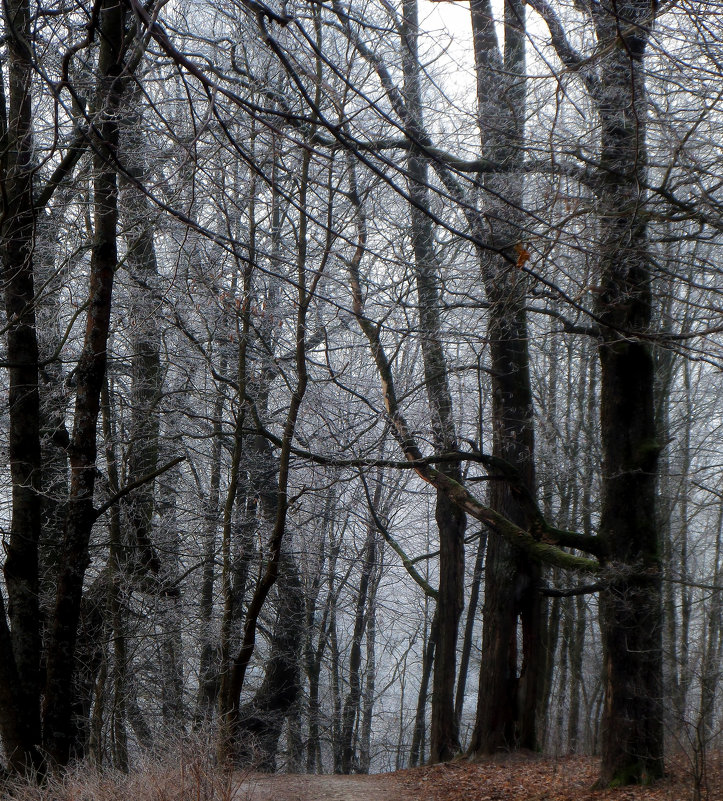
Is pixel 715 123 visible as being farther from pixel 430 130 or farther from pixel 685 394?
pixel 685 394

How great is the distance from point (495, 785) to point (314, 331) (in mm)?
5897

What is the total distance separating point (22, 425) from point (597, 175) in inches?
225

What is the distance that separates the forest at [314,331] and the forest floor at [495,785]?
282mm

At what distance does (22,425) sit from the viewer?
696 centimetres

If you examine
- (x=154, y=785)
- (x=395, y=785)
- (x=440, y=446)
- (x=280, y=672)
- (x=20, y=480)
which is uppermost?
(x=440, y=446)

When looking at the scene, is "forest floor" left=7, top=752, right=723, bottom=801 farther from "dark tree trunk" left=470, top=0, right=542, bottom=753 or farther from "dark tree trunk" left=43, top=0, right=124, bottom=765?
"dark tree trunk" left=43, top=0, right=124, bottom=765

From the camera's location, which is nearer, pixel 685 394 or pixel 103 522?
pixel 103 522

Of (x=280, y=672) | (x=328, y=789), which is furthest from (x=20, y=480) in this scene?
(x=280, y=672)

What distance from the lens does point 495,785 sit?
775 centimetres

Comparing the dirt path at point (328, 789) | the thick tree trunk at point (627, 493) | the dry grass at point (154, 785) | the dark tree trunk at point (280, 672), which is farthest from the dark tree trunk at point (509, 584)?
the dry grass at point (154, 785)

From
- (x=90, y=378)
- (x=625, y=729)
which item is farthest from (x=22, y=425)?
(x=625, y=729)

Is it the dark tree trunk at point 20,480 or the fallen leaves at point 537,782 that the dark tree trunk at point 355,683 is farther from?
the dark tree trunk at point 20,480

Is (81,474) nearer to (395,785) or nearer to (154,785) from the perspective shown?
(154,785)

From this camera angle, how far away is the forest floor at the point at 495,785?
6.29 m
